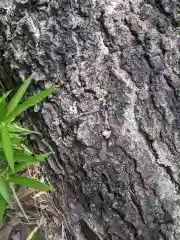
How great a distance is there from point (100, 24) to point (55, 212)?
0.72 m

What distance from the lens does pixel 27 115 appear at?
1.17 metres

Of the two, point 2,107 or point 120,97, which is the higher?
point 120,97

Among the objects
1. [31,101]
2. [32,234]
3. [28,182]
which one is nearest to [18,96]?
[31,101]

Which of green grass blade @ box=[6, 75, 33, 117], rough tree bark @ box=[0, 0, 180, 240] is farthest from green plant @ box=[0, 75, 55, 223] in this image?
rough tree bark @ box=[0, 0, 180, 240]

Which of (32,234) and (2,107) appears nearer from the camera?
(2,107)

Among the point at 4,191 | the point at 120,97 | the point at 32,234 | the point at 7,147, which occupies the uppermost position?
the point at 120,97

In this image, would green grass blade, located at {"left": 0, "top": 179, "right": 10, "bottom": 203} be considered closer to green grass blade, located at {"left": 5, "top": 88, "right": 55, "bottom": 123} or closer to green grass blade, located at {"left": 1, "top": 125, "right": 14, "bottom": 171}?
green grass blade, located at {"left": 1, "top": 125, "right": 14, "bottom": 171}

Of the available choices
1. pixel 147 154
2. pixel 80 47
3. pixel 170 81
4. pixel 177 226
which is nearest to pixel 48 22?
pixel 80 47

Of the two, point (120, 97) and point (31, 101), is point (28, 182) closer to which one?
point (31, 101)

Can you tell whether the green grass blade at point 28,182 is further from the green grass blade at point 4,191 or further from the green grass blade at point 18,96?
the green grass blade at point 18,96

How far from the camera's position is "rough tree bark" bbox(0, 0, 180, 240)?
1022mm

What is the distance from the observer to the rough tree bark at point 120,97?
1.02 metres

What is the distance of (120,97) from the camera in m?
1.03

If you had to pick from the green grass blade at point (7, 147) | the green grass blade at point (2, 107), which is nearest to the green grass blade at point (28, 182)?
the green grass blade at point (7, 147)
